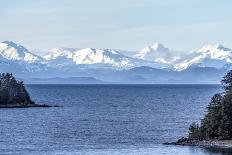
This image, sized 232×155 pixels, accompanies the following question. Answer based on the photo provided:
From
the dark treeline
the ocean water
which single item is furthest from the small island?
the ocean water

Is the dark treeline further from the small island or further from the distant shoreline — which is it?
the distant shoreline

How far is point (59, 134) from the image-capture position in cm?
12556

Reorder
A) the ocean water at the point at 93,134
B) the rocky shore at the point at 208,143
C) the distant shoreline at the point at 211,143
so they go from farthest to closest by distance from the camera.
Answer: the rocky shore at the point at 208,143
the distant shoreline at the point at 211,143
the ocean water at the point at 93,134

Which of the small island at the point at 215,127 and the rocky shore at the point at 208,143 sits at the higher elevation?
the small island at the point at 215,127

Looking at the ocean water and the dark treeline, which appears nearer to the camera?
the ocean water

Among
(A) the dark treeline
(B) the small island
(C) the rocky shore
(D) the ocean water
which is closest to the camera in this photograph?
(D) the ocean water

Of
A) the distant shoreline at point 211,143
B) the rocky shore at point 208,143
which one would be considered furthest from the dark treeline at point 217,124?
the distant shoreline at point 211,143

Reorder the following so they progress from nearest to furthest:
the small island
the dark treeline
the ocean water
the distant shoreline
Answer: the ocean water, the distant shoreline, the small island, the dark treeline

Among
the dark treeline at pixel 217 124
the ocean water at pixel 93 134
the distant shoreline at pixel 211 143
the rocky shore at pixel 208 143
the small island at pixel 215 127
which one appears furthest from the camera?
the dark treeline at pixel 217 124

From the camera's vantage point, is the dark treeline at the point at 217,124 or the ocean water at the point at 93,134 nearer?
the ocean water at the point at 93,134

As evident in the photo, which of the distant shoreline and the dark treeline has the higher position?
the dark treeline

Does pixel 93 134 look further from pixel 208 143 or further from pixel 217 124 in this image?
pixel 208 143

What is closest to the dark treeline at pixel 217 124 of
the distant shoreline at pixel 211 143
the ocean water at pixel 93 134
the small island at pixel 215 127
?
the small island at pixel 215 127

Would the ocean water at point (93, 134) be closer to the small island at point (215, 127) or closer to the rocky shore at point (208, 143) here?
the rocky shore at point (208, 143)
